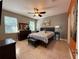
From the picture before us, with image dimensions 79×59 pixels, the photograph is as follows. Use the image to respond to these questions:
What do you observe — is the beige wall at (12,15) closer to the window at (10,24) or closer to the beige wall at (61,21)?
the window at (10,24)

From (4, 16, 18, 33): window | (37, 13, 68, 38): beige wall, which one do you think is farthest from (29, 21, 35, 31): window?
(4, 16, 18, 33): window

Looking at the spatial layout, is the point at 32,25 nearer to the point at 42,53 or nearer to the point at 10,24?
the point at 10,24

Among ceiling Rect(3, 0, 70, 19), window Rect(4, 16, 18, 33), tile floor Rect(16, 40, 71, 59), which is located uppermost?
ceiling Rect(3, 0, 70, 19)

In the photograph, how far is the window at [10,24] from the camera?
6.89 meters

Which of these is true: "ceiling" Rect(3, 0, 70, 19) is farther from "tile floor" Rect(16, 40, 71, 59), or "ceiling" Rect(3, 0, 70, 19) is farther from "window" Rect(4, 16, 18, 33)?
"tile floor" Rect(16, 40, 71, 59)

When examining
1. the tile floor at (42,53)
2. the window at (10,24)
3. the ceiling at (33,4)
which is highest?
the ceiling at (33,4)

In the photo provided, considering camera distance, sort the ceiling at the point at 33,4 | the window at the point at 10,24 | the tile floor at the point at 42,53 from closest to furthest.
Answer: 1. the tile floor at the point at 42,53
2. the ceiling at the point at 33,4
3. the window at the point at 10,24

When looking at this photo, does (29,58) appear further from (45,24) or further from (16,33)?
(45,24)

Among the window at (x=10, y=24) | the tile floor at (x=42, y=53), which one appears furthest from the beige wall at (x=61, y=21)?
the tile floor at (x=42, y=53)

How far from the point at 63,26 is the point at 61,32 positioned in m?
0.72

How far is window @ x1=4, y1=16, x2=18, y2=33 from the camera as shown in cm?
689

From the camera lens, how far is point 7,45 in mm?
2135

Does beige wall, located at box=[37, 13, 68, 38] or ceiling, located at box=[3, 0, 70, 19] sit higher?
ceiling, located at box=[3, 0, 70, 19]

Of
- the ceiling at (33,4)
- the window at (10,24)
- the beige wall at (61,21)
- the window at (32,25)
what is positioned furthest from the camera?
the window at (32,25)
